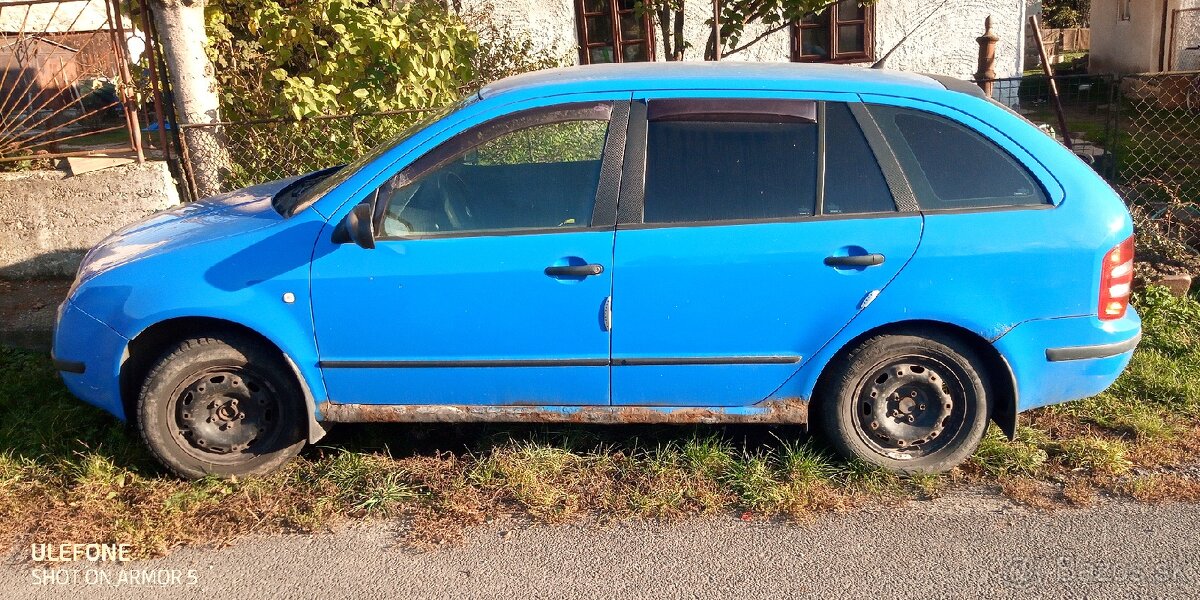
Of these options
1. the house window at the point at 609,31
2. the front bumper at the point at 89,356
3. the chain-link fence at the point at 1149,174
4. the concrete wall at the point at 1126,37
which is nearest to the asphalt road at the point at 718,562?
the front bumper at the point at 89,356

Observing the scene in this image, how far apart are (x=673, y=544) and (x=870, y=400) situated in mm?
1034

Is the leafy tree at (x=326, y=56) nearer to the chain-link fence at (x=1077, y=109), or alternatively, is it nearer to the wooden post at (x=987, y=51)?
the chain-link fence at (x=1077, y=109)

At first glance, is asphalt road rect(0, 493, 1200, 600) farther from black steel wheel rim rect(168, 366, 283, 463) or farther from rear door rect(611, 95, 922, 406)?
rear door rect(611, 95, 922, 406)

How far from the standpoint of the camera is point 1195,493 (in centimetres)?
389

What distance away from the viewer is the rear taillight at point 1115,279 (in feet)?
12.4

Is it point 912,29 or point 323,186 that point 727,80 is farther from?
point 912,29

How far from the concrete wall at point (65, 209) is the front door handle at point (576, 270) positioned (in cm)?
443

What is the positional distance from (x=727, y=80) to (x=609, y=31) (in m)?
9.92

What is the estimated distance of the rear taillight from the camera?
12.4 feet

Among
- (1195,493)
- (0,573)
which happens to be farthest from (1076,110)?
(0,573)

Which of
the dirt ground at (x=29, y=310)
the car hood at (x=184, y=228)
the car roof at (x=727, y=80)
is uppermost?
the car roof at (x=727, y=80)

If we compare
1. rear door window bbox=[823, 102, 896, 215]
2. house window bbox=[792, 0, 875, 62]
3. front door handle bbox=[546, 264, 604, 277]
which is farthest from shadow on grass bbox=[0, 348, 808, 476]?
house window bbox=[792, 0, 875, 62]

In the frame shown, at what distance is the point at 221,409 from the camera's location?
4.05 meters

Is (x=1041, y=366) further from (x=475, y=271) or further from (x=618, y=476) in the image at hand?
(x=475, y=271)
